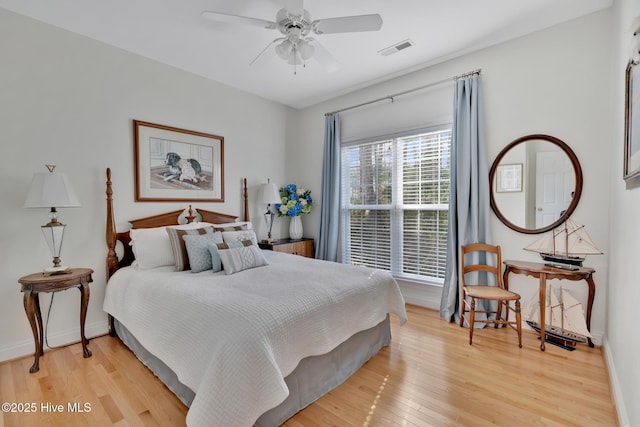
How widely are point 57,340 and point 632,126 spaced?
4.49 meters

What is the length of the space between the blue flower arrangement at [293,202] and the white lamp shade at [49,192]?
8.19 feet

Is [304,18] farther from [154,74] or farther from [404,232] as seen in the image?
[404,232]

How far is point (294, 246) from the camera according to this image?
415cm

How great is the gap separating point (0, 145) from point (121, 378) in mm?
2090

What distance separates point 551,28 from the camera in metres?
2.64

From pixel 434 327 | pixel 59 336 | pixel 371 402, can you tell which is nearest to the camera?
pixel 371 402

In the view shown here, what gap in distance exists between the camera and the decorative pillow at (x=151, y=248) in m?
2.68

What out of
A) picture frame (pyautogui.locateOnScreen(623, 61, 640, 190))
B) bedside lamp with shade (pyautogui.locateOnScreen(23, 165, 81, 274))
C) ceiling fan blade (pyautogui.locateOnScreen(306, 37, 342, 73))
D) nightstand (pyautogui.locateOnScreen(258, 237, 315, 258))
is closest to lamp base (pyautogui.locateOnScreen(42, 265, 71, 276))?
bedside lamp with shade (pyautogui.locateOnScreen(23, 165, 81, 274))

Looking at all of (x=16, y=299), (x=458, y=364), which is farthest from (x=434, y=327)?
(x=16, y=299)

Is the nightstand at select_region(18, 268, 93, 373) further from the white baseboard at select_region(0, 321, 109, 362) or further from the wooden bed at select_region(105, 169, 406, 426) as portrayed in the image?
the wooden bed at select_region(105, 169, 406, 426)

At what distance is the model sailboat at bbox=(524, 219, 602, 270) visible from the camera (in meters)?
2.36

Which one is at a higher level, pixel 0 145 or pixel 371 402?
pixel 0 145

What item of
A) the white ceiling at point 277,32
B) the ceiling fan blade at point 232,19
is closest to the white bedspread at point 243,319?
the ceiling fan blade at point 232,19

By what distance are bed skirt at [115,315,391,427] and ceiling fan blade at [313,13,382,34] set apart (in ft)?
7.43
